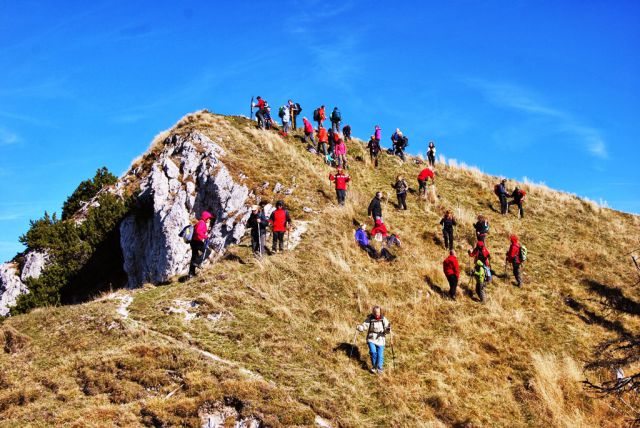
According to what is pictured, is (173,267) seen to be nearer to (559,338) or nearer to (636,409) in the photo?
(559,338)

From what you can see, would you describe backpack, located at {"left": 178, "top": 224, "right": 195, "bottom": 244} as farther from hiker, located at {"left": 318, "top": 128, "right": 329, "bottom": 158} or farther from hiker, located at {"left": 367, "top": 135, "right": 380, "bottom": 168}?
hiker, located at {"left": 367, "top": 135, "right": 380, "bottom": 168}

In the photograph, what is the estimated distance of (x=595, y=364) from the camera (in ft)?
26.1

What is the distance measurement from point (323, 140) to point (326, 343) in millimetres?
18999

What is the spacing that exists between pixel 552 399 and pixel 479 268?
5.94 metres

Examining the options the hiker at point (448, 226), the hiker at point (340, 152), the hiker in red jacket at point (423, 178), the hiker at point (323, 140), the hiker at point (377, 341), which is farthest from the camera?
the hiker at point (323, 140)

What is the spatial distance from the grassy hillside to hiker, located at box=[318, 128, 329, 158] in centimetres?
816

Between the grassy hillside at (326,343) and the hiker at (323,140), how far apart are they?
26.8 ft

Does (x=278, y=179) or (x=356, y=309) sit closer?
(x=356, y=309)

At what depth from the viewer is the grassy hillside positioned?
31.5 ft

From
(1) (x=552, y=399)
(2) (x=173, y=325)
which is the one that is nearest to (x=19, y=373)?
(2) (x=173, y=325)

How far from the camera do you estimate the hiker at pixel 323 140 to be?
3005 centimetres

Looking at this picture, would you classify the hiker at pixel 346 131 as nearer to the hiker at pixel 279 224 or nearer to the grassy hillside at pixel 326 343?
the grassy hillside at pixel 326 343

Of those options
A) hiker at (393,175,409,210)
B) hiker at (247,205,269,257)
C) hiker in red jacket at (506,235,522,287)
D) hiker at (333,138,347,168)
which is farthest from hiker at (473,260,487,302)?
hiker at (333,138,347,168)

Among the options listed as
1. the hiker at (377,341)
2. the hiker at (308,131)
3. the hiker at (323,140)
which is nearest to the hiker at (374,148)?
the hiker at (323,140)
